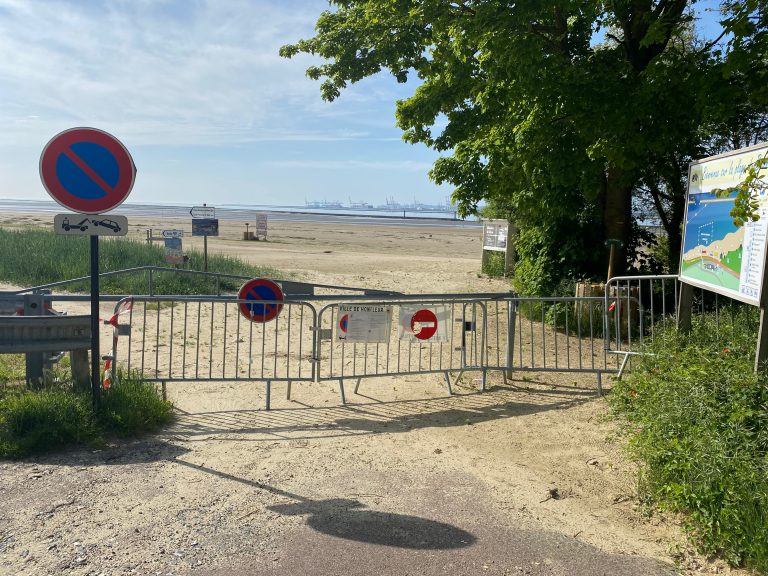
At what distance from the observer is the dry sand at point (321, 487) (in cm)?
371

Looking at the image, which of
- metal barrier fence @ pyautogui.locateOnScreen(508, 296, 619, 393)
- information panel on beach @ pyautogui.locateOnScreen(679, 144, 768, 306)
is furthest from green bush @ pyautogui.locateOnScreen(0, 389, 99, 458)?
information panel on beach @ pyautogui.locateOnScreen(679, 144, 768, 306)

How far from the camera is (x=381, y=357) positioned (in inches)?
366

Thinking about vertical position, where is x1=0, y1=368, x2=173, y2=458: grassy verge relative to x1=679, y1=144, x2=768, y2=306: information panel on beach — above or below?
below

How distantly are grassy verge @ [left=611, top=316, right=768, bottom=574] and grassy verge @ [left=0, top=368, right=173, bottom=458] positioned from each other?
4247 millimetres

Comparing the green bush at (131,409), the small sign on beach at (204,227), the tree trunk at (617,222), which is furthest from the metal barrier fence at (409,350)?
the small sign on beach at (204,227)

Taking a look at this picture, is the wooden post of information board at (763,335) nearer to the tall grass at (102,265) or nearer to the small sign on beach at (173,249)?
the tall grass at (102,265)

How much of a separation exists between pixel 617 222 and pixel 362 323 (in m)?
6.93

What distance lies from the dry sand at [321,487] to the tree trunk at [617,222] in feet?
17.6

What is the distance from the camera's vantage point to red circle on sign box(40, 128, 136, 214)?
537 centimetres

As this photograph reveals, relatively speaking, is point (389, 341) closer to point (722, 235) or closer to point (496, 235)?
point (722, 235)

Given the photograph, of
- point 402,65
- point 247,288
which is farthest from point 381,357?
point 402,65

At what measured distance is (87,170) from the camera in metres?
5.50

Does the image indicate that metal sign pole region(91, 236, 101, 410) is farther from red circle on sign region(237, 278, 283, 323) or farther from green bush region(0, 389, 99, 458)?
red circle on sign region(237, 278, 283, 323)

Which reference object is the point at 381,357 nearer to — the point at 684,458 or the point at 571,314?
the point at 571,314
